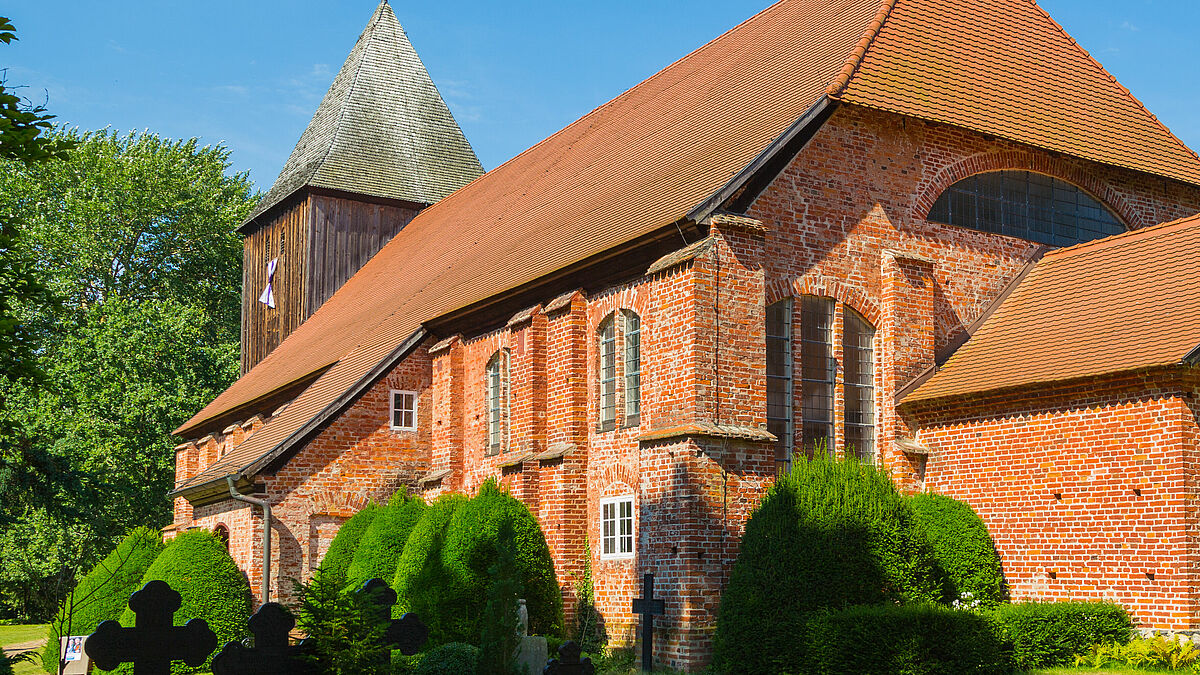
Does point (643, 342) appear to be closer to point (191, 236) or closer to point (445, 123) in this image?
point (445, 123)

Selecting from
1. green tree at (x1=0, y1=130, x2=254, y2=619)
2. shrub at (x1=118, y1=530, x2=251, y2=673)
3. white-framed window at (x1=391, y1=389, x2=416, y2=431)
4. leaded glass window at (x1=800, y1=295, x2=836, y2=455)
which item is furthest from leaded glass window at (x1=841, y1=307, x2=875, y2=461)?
green tree at (x1=0, y1=130, x2=254, y2=619)

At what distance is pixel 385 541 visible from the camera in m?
19.8

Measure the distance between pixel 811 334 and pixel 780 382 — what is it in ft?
3.03

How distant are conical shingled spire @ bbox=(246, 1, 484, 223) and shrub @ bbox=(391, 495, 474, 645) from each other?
17.3 m

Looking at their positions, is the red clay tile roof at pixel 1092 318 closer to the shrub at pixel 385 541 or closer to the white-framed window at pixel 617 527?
the white-framed window at pixel 617 527

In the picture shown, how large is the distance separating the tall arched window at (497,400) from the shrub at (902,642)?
909cm

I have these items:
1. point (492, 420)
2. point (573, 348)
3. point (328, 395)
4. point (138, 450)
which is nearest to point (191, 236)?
point (138, 450)

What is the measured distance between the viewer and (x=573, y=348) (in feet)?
62.7

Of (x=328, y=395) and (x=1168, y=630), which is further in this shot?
(x=328, y=395)

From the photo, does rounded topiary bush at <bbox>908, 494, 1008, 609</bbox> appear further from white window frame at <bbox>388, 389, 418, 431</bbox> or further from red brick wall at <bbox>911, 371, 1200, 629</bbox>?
white window frame at <bbox>388, 389, 418, 431</bbox>

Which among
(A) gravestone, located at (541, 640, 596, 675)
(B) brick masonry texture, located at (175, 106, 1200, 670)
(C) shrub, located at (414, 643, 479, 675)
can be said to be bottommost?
(C) shrub, located at (414, 643, 479, 675)

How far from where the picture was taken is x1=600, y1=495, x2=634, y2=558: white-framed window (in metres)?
17.8

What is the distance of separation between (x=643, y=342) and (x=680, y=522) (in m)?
2.83

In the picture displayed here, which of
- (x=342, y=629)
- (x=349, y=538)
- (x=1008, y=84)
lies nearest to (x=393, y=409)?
(x=349, y=538)
